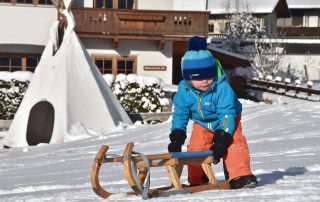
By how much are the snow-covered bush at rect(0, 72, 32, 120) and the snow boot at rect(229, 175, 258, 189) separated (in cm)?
1204

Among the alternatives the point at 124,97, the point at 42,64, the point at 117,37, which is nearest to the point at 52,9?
the point at 117,37

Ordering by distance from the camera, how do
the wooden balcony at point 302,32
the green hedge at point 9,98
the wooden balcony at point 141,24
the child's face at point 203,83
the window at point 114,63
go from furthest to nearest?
the wooden balcony at point 302,32 < the window at point 114,63 < the wooden balcony at point 141,24 < the green hedge at point 9,98 < the child's face at point 203,83

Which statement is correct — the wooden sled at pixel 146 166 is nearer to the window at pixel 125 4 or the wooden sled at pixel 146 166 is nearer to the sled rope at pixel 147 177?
the sled rope at pixel 147 177

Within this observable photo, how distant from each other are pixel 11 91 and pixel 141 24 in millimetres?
7980

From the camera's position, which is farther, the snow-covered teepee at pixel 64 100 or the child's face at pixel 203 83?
the snow-covered teepee at pixel 64 100

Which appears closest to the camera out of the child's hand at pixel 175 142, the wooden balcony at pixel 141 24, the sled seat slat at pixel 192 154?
the sled seat slat at pixel 192 154

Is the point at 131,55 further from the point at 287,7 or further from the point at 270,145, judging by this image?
the point at 287,7

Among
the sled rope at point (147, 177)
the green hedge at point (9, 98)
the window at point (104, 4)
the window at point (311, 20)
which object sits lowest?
the green hedge at point (9, 98)

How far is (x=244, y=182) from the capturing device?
4594 mm

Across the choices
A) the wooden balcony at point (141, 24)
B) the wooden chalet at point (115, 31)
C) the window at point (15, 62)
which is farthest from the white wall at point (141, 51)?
the window at point (15, 62)

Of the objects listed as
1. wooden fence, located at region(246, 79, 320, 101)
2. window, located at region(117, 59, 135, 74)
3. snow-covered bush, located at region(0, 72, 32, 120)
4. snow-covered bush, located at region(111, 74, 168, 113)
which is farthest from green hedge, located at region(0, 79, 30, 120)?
wooden fence, located at region(246, 79, 320, 101)

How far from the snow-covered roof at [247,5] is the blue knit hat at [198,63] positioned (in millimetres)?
39827

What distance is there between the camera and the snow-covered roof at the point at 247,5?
45000 millimetres

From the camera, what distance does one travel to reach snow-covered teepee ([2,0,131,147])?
487 inches
